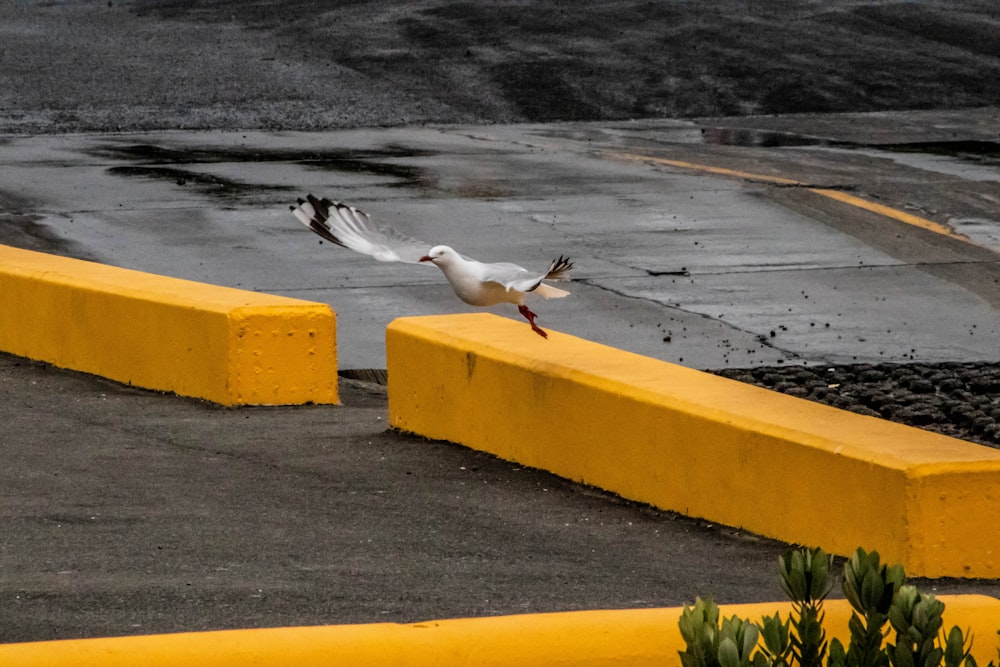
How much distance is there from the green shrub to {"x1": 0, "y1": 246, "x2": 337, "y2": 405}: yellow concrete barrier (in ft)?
17.4

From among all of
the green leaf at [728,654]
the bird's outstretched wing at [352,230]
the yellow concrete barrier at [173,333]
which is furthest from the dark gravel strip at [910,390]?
the green leaf at [728,654]

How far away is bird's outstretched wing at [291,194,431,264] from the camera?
6977mm

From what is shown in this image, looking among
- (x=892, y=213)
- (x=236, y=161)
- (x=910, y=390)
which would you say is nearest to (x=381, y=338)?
(x=910, y=390)

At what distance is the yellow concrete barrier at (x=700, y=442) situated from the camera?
230 inches

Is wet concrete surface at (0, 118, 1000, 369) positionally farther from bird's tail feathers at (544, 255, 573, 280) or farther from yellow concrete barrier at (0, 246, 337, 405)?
bird's tail feathers at (544, 255, 573, 280)

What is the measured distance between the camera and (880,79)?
2314 cm

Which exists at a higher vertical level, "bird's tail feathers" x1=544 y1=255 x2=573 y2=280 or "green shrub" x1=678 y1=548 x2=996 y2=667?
"bird's tail feathers" x1=544 y1=255 x2=573 y2=280

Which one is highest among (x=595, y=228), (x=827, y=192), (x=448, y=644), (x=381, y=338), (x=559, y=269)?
(x=559, y=269)

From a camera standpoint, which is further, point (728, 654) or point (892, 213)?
point (892, 213)

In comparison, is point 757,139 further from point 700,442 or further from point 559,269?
point 559,269

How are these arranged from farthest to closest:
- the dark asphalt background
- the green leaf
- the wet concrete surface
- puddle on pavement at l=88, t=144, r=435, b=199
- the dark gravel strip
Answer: puddle on pavement at l=88, t=144, r=435, b=199 < the wet concrete surface < the dark gravel strip < the dark asphalt background < the green leaf

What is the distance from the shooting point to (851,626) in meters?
Result: 3.73

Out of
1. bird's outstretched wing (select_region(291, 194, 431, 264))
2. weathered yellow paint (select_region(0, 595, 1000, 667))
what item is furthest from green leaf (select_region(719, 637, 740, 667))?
bird's outstretched wing (select_region(291, 194, 431, 264))

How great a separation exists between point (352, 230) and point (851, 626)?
370 cm
